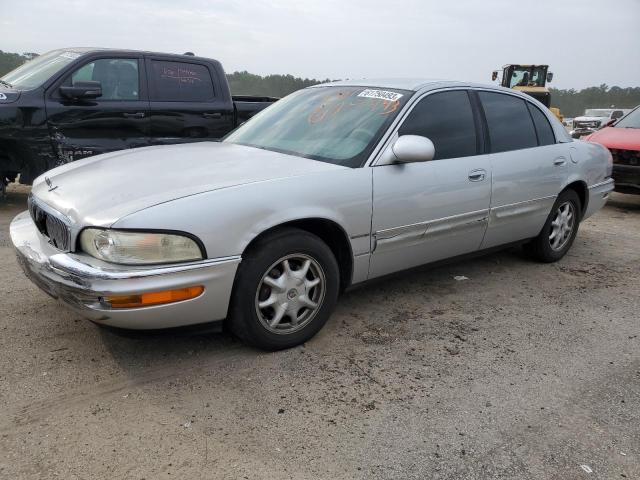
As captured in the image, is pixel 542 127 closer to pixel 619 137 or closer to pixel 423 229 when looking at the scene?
pixel 423 229

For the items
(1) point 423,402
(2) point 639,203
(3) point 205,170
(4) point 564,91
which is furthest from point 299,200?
(4) point 564,91

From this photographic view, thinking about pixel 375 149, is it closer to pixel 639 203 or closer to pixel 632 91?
pixel 639 203

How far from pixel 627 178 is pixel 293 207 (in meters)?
6.16

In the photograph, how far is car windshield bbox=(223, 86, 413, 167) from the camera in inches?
129

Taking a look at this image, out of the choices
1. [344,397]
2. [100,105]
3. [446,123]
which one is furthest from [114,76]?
[344,397]

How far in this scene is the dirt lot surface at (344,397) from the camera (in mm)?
2141

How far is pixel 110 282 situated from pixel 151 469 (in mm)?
821

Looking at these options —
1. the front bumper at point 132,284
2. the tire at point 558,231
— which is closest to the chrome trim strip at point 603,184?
the tire at point 558,231

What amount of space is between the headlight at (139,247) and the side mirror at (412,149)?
1377 millimetres

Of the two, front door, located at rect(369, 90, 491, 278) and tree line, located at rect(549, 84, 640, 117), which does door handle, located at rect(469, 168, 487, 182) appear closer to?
front door, located at rect(369, 90, 491, 278)

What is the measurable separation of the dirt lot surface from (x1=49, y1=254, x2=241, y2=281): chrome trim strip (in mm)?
383

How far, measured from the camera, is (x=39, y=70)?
5.99 m

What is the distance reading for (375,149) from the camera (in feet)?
10.6

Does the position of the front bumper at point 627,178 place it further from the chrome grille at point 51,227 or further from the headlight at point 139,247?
the chrome grille at point 51,227
